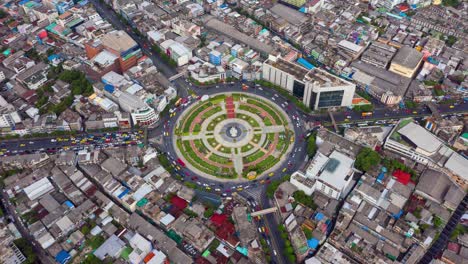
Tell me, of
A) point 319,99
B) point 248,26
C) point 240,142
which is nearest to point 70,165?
point 240,142

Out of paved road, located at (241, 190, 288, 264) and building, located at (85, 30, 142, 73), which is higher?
building, located at (85, 30, 142, 73)

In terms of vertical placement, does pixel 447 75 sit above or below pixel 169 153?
above

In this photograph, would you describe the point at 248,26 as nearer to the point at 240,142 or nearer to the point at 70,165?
the point at 240,142

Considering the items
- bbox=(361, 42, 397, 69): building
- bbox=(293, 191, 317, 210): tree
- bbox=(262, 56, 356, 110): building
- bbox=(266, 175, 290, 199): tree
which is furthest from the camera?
bbox=(361, 42, 397, 69): building

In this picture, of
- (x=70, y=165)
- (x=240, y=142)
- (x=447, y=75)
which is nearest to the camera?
(x=70, y=165)

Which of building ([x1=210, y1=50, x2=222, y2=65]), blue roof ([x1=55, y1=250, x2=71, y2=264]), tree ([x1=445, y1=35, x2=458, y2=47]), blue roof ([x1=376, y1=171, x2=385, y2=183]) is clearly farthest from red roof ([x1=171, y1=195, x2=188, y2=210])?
tree ([x1=445, y1=35, x2=458, y2=47])

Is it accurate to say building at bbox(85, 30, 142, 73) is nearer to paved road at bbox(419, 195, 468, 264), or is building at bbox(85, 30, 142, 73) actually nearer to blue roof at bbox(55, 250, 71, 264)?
blue roof at bbox(55, 250, 71, 264)
